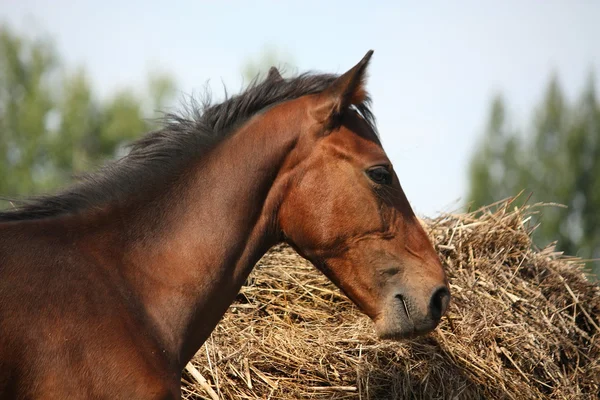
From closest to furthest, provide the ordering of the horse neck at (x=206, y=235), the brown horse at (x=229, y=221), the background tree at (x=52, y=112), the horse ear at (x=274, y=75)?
the brown horse at (x=229, y=221) < the horse neck at (x=206, y=235) < the horse ear at (x=274, y=75) < the background tree at (x=52, y=112)

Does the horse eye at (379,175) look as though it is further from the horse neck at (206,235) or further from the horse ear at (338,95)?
the horse neck at (206,235)

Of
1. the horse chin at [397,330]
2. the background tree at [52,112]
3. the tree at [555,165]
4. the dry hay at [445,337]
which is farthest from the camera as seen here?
the tree at [555,165]

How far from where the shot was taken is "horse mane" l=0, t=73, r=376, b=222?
340 centimetres

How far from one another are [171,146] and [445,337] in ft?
9.58

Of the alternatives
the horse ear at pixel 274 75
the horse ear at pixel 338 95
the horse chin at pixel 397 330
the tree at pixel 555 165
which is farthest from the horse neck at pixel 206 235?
the tree at pixel 555 165

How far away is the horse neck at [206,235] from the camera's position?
3.33 meters

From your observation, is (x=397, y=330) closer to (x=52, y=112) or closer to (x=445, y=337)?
(x=445, y=337)

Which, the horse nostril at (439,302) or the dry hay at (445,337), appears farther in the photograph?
the dry hay at (445,337)

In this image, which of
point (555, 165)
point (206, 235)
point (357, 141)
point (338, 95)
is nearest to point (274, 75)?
point (338, 95)

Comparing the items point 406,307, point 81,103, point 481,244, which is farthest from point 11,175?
point 406,307

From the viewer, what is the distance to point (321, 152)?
361 centimetres

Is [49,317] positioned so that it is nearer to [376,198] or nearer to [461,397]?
[376,198]

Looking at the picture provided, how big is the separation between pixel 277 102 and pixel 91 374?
1803mm

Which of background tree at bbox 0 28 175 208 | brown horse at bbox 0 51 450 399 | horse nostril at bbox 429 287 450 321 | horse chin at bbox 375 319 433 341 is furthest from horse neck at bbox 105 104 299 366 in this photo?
background tree at bbox 0 28 175 208
